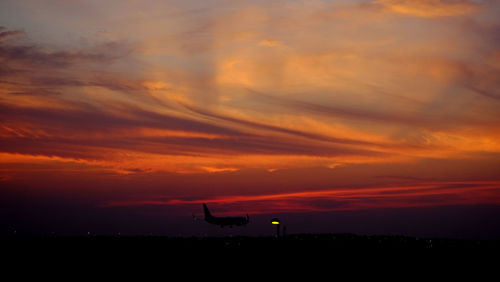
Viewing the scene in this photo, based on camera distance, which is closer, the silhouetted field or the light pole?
the silhouetted field

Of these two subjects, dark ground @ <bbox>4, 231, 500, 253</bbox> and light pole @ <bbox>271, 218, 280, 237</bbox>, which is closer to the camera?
dark ground @ <bbox>4, 231, 500, 253</bbox>

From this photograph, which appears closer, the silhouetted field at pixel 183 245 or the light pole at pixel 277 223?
the silhouetted field at pixel 183 245

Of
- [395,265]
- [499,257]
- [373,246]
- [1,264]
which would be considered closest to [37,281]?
[1,264]

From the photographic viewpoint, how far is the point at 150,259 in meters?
77.9

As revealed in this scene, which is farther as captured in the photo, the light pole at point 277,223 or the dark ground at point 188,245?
the light pole at point 277,223

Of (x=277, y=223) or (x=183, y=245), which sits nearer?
(x=183, y=245)

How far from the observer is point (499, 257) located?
9000 centimetres

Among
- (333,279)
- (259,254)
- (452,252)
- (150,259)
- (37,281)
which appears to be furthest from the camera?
(452,252)

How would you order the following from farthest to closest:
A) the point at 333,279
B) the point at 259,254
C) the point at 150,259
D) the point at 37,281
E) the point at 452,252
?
the point at 452,252, the point at 259,254, the point at 150,259, the point at 333,279, the point at 37,281

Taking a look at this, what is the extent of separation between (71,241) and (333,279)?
2008 inches

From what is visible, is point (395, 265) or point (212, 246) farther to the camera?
point (212, 246)

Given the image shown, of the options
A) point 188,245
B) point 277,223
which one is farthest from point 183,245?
point 277,223

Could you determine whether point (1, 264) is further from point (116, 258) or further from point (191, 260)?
point (191, 260)

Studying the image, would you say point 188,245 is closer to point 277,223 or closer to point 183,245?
point 183,245
